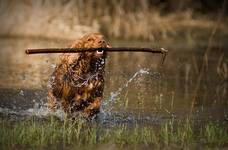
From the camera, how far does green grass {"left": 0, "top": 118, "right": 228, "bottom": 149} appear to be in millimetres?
7449

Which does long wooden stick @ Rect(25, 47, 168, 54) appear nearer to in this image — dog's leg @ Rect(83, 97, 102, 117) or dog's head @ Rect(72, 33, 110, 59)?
dog's head @ Rect(72, 33, 110, 59)

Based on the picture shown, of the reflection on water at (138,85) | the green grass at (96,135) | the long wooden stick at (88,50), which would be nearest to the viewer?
the green grass at (96,135)

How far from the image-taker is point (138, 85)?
11766mm

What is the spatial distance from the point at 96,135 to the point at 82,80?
3.94 ft

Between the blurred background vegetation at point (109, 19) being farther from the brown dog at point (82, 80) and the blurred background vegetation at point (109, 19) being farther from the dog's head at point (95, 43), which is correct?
the dog's head at point (95, 43)

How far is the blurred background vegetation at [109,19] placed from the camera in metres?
18.9

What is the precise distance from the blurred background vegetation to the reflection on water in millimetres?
1027

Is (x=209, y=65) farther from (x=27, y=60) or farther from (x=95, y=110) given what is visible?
(x=95, y=110)

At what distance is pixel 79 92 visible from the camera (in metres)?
9.09

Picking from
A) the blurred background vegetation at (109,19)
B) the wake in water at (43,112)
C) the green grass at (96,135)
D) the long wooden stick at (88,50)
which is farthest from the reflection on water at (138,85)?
the long wooden stick at (88,50)

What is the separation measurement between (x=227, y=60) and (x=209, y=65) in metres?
0.96

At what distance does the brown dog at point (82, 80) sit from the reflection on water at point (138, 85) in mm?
248

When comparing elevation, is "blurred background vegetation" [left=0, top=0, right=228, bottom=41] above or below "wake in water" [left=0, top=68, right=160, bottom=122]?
above

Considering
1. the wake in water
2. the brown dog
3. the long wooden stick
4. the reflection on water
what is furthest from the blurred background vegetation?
the long wooden stick
